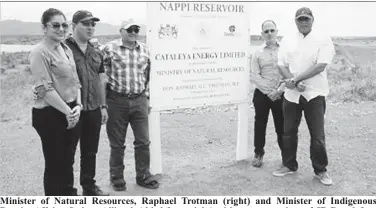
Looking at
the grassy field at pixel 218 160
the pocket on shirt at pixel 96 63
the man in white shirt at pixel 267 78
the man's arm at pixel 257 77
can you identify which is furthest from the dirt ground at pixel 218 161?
the pocket on shirt at pixel 96 63

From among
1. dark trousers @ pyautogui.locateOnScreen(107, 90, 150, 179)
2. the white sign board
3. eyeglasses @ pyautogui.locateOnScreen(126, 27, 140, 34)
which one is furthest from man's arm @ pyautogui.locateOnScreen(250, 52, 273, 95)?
eyeglasses @ pyautogui.locateOnScreen(126, 27, 140, 34)

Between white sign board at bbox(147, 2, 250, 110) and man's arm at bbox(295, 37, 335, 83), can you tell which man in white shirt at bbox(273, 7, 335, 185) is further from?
white sign board at bbox(147, 2, 250, 110)

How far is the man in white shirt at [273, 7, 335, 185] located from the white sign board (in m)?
0.77

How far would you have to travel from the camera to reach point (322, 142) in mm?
4406

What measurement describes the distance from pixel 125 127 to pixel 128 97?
0.35 meters

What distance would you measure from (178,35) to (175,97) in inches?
28.1

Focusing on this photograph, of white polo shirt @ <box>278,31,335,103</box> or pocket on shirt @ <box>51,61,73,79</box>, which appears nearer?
pocket on shirt @ <box>51,61,73,79</box>

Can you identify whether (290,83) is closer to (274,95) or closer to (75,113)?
(274,95)

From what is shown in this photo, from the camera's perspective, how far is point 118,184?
171 inches

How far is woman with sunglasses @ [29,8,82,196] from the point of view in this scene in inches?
124

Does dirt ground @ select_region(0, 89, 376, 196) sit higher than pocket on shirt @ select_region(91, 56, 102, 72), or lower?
lower
